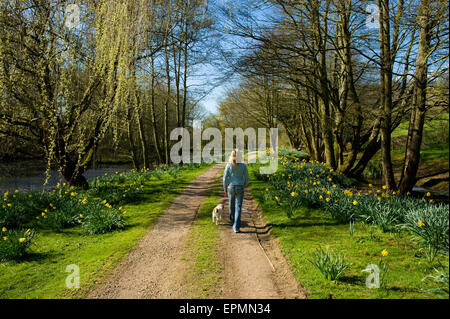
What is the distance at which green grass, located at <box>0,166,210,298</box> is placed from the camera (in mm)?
3299

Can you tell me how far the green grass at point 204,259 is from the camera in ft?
10.3

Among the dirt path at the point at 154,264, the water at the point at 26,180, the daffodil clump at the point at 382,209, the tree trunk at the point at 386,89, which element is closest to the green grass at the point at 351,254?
the daffodil clump at the point at 382,209

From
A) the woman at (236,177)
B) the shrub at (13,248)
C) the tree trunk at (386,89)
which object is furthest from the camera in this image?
the tree trunk at (386,89)

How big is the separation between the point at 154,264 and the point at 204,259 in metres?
0.79

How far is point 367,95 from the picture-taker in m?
15.5

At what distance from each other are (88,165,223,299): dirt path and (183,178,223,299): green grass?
193mm

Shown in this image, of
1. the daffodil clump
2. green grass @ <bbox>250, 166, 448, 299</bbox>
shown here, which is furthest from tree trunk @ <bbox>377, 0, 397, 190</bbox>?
green grass @ <bbox>250, 166, 448, 299</bbox>

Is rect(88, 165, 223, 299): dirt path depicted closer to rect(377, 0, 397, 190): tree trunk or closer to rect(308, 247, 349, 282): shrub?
rect(308, 247, 349, 282): shrub

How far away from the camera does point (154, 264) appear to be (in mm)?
3896

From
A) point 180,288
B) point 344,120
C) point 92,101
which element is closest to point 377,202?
point 180,288

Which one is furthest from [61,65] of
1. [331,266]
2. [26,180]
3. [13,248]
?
[26,180]

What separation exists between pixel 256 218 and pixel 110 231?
3.40 metres

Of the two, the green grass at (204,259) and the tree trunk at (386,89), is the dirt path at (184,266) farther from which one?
the tree trunk at (386,89)

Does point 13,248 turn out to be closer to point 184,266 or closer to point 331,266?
point 184,266
